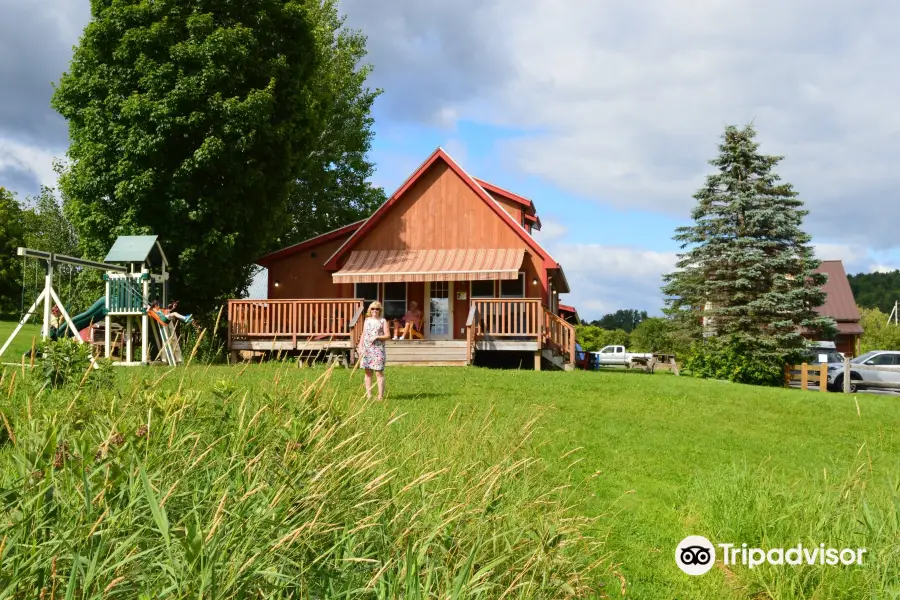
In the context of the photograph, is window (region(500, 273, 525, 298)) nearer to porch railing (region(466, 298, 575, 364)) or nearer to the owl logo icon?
porch railing (region(466, 298, 575, 364))

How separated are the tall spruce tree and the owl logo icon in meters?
20.3

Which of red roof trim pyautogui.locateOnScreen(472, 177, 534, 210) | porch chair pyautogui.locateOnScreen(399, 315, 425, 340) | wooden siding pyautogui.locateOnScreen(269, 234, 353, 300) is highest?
red roof trim pyautogui.locateOnScreen(472, 177, 534, 210)

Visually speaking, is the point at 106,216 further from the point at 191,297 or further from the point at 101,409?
the point at 101,409

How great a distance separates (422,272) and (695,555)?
661 inches

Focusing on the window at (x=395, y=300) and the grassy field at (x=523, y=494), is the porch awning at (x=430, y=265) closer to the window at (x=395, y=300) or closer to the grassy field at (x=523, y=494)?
the window at (x=395, y=300)

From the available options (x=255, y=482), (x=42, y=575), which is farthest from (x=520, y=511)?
(x=42, y=575)

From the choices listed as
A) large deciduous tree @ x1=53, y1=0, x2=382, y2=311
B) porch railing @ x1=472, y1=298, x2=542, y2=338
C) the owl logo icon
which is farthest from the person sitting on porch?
the owl logo icon

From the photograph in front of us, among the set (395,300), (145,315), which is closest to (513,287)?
(395,300)

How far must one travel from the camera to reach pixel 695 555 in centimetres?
520

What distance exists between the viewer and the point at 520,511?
3.89 metres

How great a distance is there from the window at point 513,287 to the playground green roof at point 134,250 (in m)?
9.34

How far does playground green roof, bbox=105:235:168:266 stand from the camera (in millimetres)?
18422

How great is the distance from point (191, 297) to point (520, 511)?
67.9 ft

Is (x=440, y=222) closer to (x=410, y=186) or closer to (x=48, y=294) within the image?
(x=410, y=186)
